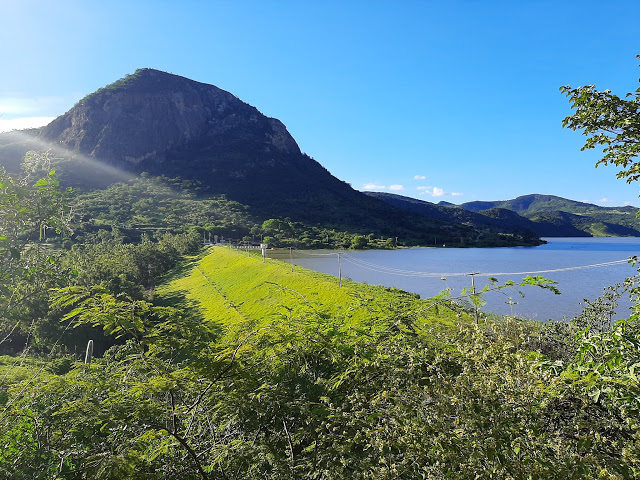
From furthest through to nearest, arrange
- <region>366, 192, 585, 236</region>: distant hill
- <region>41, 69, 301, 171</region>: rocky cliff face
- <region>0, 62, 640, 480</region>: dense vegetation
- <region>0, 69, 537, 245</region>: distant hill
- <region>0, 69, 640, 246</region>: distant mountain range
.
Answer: <region>366, 192, 585, 236</region>: distant hill < <region>41, 69, 301, 171</region>: rocky cliff face < <region>0, 69, 537, 245</region>: distant hill < <region>0, 69, 640, 246</region>: distant mountain range < <region>0, 62, 640, 480</region>: dense vegetation

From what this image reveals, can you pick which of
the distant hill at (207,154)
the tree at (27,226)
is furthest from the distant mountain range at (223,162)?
the tree at (27,226)

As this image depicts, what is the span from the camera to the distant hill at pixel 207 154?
119 meters

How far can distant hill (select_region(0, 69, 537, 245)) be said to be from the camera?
4700 inches

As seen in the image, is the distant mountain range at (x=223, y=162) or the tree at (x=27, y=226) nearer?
the tree at (x=27, y=226)

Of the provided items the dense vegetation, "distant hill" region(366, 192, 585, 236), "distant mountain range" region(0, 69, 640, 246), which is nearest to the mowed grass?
the dense vegetation

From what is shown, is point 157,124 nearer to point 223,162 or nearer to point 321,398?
point 223,162

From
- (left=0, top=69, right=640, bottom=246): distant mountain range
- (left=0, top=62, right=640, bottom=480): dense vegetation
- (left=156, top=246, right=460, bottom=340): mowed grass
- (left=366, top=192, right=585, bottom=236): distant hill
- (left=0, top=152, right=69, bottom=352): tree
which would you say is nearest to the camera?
(left=0, top=62, right=640, bottom=480): dense vegetation

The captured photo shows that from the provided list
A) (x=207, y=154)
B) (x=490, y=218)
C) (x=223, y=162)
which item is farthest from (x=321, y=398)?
(x=490, y=218)

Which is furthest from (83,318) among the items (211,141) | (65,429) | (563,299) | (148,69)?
(148,69)

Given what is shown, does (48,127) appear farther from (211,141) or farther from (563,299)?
(563,299)

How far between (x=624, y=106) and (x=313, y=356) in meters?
3.30

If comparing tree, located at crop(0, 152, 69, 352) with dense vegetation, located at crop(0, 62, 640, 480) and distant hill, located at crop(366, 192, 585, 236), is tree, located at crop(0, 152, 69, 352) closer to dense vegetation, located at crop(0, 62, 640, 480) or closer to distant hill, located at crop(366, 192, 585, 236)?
dense vegetation, located at crop(0, 62, 640, 480)

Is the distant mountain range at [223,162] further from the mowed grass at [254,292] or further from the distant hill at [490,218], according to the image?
the mowed grass at [254,292]

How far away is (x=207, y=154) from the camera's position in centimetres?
15438
